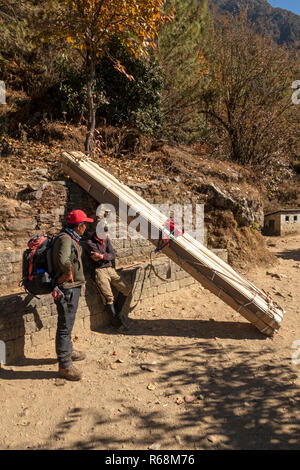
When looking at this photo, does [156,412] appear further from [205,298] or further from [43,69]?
[43,69]

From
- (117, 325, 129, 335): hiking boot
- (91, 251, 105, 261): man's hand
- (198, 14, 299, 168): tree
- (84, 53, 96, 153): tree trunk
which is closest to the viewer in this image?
(91, 251, 105, 261): man's hand

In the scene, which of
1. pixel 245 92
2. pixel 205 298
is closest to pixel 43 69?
pixel 245 92

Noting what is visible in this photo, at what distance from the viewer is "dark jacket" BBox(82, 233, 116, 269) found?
425 centimetres

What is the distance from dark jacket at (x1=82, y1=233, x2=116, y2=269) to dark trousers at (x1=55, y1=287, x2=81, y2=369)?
101cm

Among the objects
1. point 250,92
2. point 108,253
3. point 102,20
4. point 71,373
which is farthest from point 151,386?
point 250,92

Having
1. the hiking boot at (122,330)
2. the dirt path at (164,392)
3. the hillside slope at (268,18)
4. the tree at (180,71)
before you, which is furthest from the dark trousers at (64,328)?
the hillside slope at (268,18)

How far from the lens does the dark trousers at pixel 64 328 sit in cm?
327

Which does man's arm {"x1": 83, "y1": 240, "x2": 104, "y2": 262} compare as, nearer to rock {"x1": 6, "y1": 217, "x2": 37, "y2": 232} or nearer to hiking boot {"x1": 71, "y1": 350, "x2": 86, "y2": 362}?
hiking boot {"x1": 71, "y1": 350, "x2": 86, "y2": 362}

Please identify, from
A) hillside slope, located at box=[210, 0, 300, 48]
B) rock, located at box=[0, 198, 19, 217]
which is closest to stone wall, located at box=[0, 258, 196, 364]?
rock, located at box=[0, 198, 19, 217]

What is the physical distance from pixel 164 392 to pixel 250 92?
996cm

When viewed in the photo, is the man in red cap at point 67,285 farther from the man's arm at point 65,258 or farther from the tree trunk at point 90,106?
the tree trunk at point 90,106

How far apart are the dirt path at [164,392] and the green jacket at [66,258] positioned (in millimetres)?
1140

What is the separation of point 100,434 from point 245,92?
10517 millimetres

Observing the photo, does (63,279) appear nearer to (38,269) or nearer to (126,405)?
(38,269)
